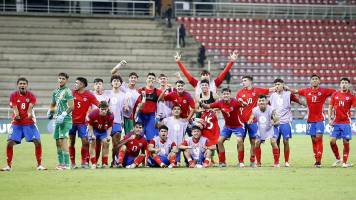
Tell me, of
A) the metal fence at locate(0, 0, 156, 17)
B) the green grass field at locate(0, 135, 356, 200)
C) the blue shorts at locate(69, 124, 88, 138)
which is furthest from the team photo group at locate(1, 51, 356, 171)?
the metal fence at locate(0, 0, 156, 17)

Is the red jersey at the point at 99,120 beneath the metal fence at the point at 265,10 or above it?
beneath

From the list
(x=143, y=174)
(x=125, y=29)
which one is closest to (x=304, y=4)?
(x=125, y=29)

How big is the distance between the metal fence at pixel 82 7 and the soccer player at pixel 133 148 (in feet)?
89.6

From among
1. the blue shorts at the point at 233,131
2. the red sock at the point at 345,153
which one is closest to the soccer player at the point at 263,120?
the blue shorts at the point at 233,131

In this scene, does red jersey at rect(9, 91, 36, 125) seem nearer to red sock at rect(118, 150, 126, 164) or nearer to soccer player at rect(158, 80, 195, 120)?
red sock at rect(118, 150, 126, 164)

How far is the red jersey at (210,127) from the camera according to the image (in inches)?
840

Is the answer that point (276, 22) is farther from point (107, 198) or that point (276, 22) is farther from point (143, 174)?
point (107, 198)

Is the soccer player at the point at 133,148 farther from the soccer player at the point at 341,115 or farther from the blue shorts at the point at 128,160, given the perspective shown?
the soccer player at the point at 341,115

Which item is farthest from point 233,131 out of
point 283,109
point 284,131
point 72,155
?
point 72,155

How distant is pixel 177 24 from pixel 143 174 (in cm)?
3072

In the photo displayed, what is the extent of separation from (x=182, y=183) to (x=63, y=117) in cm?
427

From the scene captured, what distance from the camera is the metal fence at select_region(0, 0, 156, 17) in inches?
1876

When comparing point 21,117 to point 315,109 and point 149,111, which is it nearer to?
point 149,111

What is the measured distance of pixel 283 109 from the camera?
21.5 metres
